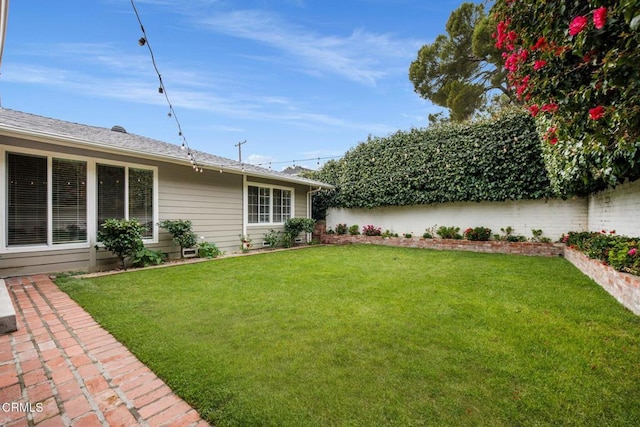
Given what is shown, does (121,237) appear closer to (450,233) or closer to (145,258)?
(145,258)

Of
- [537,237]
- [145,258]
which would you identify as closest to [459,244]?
[537,237]

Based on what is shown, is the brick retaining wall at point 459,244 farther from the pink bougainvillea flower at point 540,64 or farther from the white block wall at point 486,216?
the pink bougainvillea flower at point 540,64

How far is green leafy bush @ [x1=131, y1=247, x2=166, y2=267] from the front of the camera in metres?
5.88

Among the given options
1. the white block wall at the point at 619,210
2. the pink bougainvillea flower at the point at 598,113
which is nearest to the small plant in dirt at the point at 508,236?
the white block wall at the point at 619,210

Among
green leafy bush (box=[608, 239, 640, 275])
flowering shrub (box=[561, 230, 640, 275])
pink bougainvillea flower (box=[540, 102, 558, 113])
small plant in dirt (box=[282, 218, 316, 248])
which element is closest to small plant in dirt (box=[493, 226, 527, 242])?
flowering shrub (box=[561, 230, 640, 275])

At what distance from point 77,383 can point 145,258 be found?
4.67 m

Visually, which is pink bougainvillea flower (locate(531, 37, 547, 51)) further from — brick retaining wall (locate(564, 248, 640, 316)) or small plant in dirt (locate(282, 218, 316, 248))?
small plant in dirt (locate(282, 218, 316, 248))

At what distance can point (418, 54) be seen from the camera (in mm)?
11875

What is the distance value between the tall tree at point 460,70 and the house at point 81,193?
346 inches

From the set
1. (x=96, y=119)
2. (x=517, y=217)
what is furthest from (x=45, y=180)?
(x=517, y=217)

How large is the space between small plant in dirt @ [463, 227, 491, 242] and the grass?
11.6 ft

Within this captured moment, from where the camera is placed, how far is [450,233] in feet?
29.3

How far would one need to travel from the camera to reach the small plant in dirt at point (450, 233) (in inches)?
348

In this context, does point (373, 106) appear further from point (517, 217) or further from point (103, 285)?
point (103, 285)
